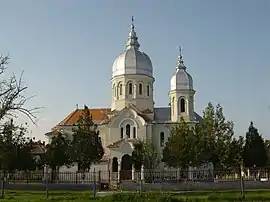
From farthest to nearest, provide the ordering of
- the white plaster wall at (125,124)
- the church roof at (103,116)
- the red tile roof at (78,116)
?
the red tile roof at (78,116), the church roof at (103,116), the white plaster wall at (125,124)

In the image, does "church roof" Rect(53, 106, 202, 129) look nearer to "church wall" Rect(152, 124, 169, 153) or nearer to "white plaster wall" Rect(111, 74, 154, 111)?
"church wall" Rect(152, 124, 169, 153)

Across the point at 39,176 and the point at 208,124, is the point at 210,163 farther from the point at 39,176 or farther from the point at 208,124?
the point at 39,176

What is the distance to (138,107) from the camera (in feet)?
209

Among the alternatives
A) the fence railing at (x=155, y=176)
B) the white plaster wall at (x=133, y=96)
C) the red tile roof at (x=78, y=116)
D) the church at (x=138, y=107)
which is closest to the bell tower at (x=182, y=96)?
the church at (x=138, y=107)

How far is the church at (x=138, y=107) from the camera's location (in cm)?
6194

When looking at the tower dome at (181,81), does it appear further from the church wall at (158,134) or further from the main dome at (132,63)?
the church wall at (158,134)

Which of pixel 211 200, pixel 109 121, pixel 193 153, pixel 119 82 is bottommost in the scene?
pixel 211 200

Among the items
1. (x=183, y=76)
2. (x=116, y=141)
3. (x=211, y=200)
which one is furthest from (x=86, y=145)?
(x=211, y=200)

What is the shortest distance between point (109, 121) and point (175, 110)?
28.0 feet

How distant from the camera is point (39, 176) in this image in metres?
40.0

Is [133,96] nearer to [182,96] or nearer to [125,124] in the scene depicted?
[125,124]

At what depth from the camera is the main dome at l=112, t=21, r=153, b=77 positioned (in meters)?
64.4

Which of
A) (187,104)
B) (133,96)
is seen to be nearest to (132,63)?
(133,96)

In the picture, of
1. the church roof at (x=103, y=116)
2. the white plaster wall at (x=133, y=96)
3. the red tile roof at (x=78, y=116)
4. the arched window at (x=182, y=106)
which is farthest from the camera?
the red tile roof at (x=78, y=116)
